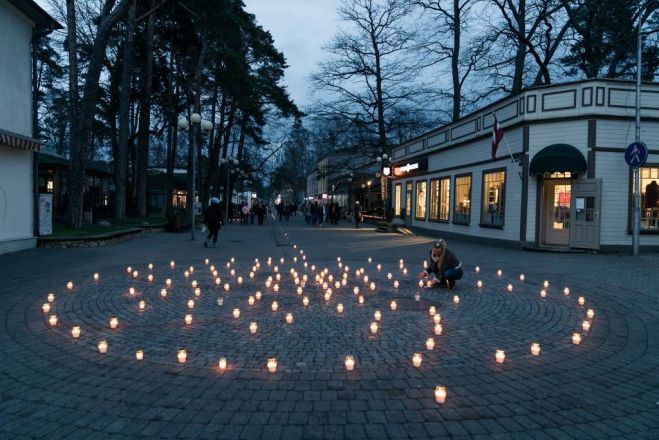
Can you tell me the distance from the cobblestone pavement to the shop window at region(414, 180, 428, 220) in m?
19.1

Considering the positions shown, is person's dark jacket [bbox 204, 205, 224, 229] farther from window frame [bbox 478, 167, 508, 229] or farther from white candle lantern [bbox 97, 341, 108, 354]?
white candle lantern [bbox 97, 341, 108, 354]

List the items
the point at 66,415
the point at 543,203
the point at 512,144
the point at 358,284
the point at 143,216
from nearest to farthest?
1. the point at 66,415
2. the point at 358,284
3. the point at 543,203
4. the point at 512,144
5. the point at 143,216

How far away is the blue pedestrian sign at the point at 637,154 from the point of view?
14312 millimetres

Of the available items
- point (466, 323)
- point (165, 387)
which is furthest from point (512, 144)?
point (165, 387)

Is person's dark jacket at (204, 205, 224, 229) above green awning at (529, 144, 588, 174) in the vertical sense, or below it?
below

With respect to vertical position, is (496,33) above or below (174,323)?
above

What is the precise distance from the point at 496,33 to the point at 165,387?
2809cm

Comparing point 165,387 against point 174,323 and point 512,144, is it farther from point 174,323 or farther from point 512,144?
point 512,144

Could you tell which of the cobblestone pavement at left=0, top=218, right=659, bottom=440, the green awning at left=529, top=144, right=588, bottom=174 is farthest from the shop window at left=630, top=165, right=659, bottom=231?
the cobblestone pavement at left=0, top=218, right=659, bottom=440

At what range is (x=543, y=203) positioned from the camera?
1722 cm

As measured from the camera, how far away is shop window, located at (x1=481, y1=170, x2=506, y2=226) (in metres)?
19.1

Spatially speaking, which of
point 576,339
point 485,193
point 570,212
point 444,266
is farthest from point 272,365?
point 485,193

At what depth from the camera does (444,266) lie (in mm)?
9328

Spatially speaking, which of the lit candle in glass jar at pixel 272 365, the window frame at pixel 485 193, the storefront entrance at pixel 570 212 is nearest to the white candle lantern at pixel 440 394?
the lit candle in glass jar at pixel 272 365
